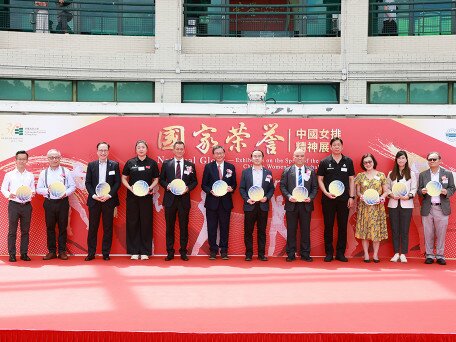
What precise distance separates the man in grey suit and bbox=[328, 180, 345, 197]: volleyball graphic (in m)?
0.98

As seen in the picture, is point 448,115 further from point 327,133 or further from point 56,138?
point 56,138

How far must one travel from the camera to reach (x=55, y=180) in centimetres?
676

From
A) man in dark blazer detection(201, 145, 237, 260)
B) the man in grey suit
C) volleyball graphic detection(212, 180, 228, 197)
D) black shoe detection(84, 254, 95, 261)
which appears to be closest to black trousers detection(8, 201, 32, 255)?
black shoe detection(84, 254, 95, 261)

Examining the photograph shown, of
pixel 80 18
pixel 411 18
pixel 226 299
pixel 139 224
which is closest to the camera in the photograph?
pixel 226 299

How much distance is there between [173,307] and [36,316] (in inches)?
40.6

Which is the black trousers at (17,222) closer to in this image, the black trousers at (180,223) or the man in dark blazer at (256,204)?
the black trousers at (180,223)

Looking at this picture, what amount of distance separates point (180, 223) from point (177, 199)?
1.03 feet

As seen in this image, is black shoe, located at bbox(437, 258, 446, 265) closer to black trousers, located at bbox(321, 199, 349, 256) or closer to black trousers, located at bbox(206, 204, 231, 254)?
black trousers, located at bbox(321, 199, 349, 256)

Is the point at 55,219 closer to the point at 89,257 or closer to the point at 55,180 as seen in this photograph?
the point at 55,180

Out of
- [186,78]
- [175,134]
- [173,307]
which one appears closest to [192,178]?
[175,134]

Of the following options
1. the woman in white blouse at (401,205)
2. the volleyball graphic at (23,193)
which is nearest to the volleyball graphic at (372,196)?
the woman in white blouse at (401,205)

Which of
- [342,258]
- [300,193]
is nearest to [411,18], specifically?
[300,193]

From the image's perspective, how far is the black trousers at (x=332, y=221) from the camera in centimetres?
679

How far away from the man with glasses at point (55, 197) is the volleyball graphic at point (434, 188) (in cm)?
445
